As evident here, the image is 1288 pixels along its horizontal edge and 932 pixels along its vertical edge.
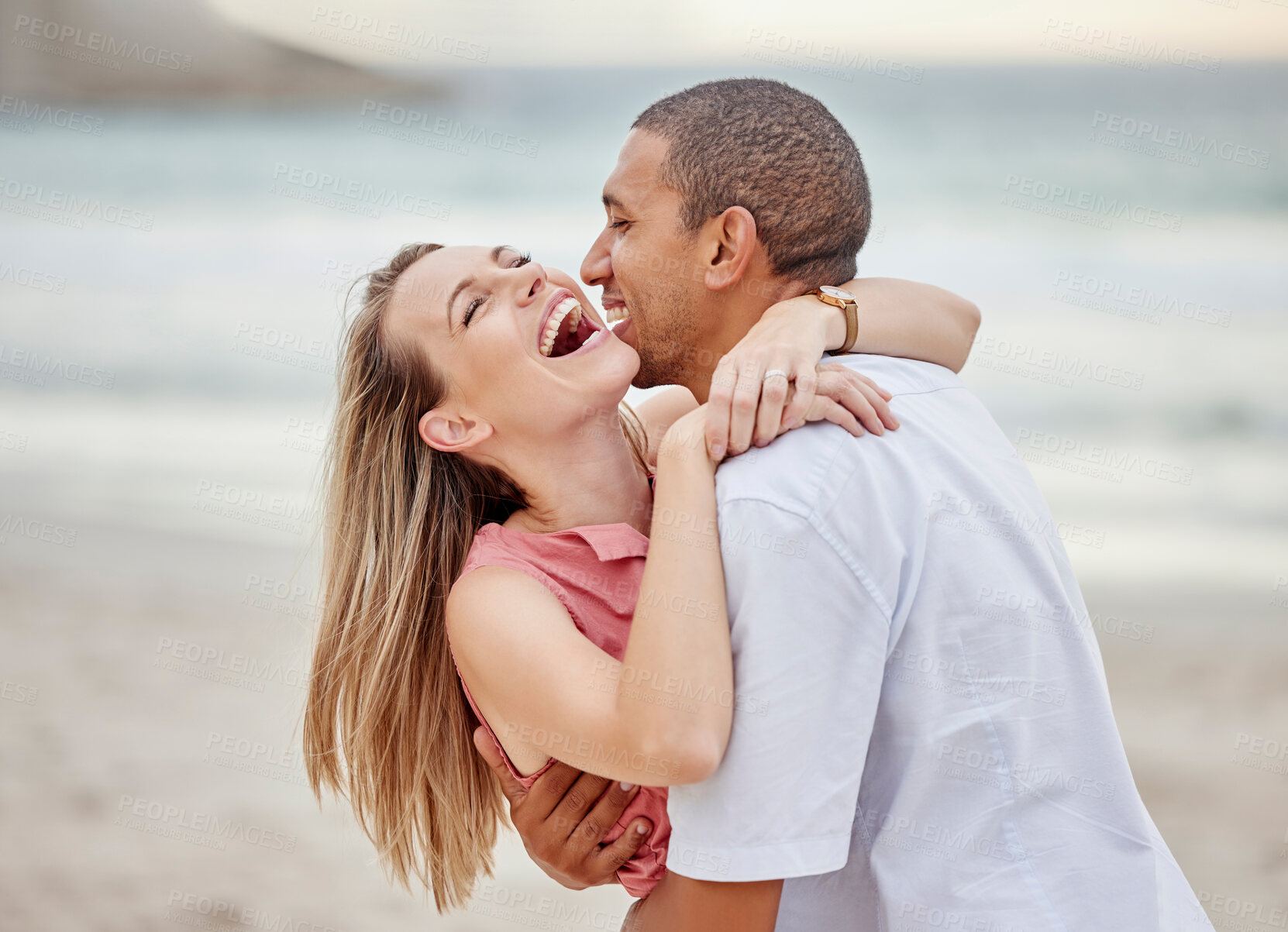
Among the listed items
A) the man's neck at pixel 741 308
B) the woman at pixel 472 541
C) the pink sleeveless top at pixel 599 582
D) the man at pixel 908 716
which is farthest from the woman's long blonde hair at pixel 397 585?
the man at pixel 908 716

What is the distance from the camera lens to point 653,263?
1847 millimetres

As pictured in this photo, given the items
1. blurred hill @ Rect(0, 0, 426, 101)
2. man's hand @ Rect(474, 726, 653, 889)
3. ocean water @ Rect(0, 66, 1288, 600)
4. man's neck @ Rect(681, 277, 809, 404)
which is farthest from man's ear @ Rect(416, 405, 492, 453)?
blurred hill @ Rect(0, 0, 426, 101)

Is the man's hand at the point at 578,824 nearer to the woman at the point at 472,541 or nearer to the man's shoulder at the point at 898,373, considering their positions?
the woman at the point at 472,541

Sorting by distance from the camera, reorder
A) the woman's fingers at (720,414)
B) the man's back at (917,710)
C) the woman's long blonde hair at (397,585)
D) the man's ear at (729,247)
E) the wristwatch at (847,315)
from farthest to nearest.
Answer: the woman's long blonde hair at (397,585) < the man's ear at (729,247) < the wristwatch at (847,315) < the woman's fingers at (720,414) < the man's back at (917,710)

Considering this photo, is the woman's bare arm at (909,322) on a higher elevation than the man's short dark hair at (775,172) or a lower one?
lower

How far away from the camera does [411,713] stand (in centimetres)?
204

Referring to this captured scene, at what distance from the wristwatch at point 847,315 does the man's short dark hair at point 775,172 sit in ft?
0.51

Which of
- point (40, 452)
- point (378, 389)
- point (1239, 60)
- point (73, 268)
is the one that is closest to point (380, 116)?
point (73, 268)

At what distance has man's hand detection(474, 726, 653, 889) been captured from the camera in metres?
1.69

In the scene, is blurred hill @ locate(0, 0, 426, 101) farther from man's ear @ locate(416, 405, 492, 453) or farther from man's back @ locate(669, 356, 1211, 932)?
man's back @ locate(669, 356, 1211, 932)

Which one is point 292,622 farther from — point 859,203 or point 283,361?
point 859,203

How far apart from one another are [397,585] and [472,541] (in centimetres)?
16

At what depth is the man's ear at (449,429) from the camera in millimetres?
1921

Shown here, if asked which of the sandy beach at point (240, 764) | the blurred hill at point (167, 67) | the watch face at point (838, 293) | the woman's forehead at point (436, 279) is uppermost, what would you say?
the blurred hill at point (167, 67)
